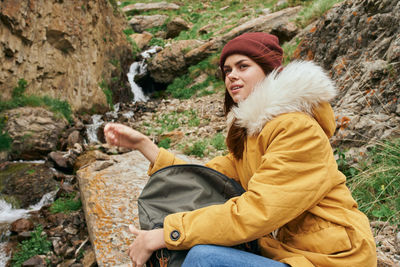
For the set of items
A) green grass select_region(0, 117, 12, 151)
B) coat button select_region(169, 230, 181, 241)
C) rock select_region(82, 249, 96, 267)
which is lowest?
rock select_region(82, 249, 96, 267)

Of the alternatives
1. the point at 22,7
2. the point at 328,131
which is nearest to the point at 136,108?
the point at 22,7

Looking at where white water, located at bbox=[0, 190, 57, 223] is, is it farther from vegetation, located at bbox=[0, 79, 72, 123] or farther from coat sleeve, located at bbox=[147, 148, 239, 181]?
coat sleeve, located at bbox=[147, 148, 239, 181]

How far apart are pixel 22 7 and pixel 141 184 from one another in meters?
6.57

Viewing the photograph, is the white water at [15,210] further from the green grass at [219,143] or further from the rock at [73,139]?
the green grass at [219,143]

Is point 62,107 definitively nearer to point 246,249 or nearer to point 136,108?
point 136,108

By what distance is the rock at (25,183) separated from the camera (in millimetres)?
4883

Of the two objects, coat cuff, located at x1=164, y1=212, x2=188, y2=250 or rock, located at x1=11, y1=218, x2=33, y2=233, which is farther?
rock, located at x1=11, y1=218, x2=33, y2=233

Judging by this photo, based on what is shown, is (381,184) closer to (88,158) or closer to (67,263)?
(67,263)

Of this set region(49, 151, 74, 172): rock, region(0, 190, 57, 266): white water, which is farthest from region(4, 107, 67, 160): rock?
region(0, 190, 57, 266): white water

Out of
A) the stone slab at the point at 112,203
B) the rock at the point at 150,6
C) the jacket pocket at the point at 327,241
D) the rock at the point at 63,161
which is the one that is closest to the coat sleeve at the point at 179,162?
the jacket pocket at the point at 327,241

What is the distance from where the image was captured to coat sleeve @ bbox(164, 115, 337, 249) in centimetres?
118

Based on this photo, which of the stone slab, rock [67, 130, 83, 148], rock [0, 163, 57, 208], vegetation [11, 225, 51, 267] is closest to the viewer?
the stone slab

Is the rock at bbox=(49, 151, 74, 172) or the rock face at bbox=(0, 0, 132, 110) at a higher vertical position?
the rock face at bbox=(0, 0, 132, 110)

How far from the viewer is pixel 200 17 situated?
21.0m
